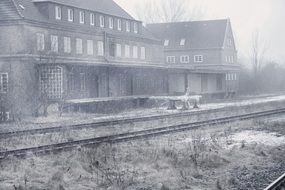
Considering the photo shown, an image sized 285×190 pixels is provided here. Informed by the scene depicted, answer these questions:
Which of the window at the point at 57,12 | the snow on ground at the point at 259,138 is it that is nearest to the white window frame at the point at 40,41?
the window at the point at 57,12

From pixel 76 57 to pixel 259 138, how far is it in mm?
23662

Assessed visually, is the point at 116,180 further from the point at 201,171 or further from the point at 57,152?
the point at 57,152

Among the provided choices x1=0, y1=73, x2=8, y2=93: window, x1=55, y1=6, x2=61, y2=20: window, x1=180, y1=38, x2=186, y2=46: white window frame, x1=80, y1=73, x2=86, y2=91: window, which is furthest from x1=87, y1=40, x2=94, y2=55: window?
x1=180, y1=38, x2=186, y2=46: white window frame

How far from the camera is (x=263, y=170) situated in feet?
33.6

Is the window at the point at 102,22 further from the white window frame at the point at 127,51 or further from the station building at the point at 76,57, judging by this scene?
the white window frame at the point at 127,51

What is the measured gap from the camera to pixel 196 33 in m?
66.3

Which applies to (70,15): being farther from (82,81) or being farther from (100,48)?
(82,81)

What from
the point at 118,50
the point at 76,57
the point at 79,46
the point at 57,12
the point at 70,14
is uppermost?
the point at 70,14

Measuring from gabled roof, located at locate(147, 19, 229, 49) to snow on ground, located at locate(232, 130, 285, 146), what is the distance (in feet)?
156

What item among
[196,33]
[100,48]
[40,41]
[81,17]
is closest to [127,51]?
[100,48]

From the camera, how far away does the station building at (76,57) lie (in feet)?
92.1

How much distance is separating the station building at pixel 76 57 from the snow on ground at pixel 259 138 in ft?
43.0

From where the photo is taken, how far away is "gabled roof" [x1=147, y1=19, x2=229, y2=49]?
64.0 m

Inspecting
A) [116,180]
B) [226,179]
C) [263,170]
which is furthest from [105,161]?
[263,170]
